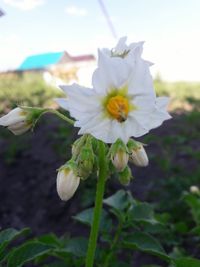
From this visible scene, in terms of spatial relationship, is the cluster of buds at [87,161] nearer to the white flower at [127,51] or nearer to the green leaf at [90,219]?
the white flower at [127,51]

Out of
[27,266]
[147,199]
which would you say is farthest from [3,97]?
[27,266]

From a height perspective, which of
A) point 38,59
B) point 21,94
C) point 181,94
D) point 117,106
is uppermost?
point 117,106

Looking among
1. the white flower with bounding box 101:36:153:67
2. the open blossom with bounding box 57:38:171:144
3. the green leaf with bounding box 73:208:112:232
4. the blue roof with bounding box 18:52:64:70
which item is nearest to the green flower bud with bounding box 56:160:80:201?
the open blossom with bounding box 57:38:171:144

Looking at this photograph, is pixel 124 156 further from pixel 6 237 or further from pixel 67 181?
pixel 6 237

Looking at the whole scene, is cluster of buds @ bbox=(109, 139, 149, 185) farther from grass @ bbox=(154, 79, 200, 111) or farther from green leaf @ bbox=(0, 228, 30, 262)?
grass @ bbox=(154, 79, 200, 111)

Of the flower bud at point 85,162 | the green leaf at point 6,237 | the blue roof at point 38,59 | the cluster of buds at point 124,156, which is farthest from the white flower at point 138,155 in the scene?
the blue roof at point 38,59

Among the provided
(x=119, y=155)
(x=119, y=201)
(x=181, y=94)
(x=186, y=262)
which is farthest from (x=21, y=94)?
Answer: (x=119, y=155)
